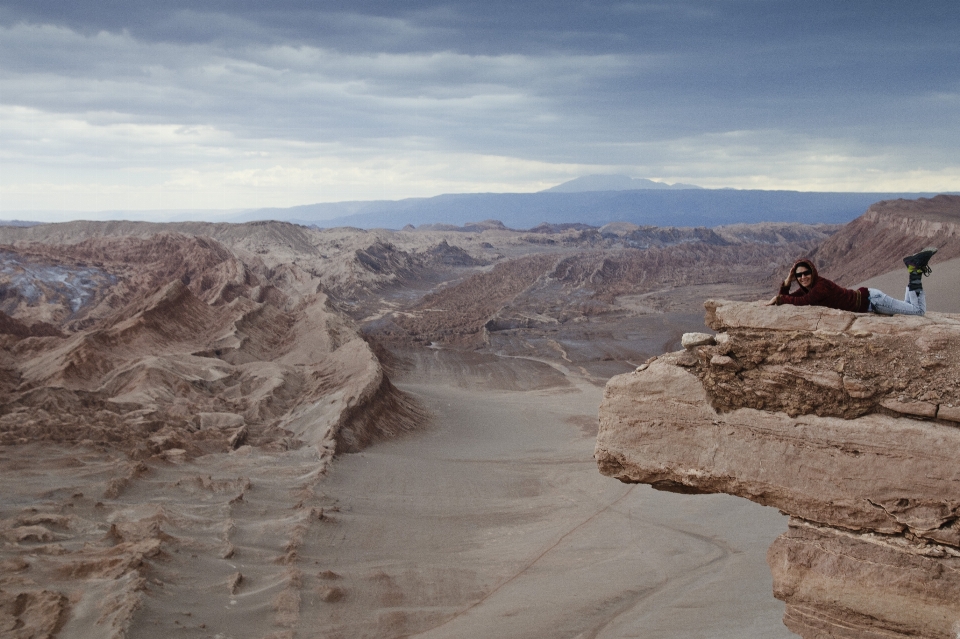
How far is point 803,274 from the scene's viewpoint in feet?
16.2

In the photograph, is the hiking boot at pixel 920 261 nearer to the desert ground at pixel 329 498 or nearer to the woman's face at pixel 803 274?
the woman's face at pixel 803 274

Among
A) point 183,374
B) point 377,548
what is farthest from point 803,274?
point 183,374

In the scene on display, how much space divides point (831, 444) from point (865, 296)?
101 cm

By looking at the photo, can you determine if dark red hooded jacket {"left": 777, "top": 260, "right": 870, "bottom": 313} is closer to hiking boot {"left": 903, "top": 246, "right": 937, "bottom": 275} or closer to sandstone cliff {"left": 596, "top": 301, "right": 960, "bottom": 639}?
sandstone cliff {"left": 596, "top": 301, "right": 960, "bottom": 639}

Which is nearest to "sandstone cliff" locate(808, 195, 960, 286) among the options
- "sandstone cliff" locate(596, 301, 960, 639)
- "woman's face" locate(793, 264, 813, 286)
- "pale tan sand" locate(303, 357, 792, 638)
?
"pale tan sand" locate(303, 357, 792, 638)

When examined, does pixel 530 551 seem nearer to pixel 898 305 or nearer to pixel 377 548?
pixel 377 548

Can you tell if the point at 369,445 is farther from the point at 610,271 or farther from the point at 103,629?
the point at 610,271

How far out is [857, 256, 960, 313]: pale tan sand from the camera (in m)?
24.9

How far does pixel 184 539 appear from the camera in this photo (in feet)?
30.1

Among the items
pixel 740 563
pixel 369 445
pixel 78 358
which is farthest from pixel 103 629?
pixel 78 358

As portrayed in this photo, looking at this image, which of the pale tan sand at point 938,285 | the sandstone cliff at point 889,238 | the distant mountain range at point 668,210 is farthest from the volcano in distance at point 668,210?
the pale tan sand at point 938,285

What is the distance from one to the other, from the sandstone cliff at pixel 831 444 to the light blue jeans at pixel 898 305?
105 mm

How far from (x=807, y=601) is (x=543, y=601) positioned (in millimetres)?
3950

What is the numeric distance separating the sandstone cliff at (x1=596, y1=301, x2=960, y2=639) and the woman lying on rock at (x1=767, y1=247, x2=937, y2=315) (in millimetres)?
135
